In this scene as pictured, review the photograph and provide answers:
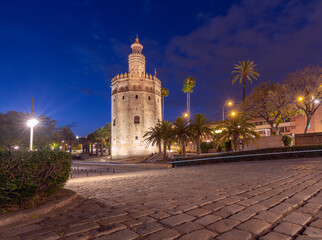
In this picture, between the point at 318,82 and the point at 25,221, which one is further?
the point at 318,82

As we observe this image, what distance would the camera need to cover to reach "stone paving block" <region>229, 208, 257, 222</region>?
337cm

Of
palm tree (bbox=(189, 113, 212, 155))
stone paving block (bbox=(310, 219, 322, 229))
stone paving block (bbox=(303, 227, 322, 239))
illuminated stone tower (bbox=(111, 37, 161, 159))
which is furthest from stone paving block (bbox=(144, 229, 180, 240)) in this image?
illuminated stone tower (bbox=(111, 37, 161, 159))

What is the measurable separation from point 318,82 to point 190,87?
3054 cm

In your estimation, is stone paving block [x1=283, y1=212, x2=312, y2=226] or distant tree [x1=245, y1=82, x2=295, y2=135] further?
distant tree [x1=245, y1=82, x2=295, y2=135]

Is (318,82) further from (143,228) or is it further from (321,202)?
(143,228)

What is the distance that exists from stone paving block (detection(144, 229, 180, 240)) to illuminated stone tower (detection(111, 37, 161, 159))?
156 ft

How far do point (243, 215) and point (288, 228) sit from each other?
72 cm

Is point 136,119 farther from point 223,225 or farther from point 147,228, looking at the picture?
point 223,225

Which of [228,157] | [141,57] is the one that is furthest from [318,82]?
[141,57]

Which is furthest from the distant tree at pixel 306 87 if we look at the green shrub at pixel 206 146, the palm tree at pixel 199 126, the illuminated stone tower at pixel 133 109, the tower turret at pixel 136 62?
the tower turret at pixel 136 62

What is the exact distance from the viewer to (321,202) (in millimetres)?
4125

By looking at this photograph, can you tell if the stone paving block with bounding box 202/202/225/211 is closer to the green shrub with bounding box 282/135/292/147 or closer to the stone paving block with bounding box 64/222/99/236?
the stone paving block with bounding box 64/222/99/236

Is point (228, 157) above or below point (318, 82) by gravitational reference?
below

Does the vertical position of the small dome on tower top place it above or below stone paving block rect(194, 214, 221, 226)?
above
